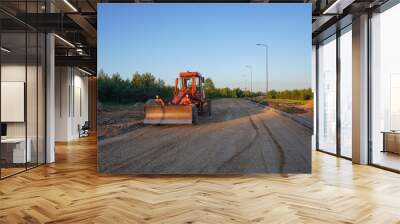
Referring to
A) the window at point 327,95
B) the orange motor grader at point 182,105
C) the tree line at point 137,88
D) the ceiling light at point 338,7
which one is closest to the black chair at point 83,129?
the window at point 327,95

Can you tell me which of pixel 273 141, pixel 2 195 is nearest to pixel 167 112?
pixel 273 141

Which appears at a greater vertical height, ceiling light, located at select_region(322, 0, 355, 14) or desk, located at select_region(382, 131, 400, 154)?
ceiling light, located at select_region(322, 0, 355, 14)

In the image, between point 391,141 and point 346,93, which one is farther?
point 346,93

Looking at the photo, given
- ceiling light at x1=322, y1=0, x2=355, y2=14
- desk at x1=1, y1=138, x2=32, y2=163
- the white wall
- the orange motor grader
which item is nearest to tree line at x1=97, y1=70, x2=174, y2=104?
the orange motor grader

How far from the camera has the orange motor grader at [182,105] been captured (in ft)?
22.0

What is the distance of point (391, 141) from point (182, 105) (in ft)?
13.5

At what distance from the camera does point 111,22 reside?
22.2ft

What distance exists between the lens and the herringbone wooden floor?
4.19m

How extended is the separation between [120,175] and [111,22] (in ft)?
9.18

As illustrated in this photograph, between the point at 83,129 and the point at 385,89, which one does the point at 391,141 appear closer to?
the point at 385,89

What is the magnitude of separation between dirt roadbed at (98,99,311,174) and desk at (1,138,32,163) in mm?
1595

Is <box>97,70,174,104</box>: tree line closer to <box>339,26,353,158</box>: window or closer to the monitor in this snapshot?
the monitor

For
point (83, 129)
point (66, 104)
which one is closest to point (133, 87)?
point (66, 104)

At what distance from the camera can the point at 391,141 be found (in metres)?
7.31
